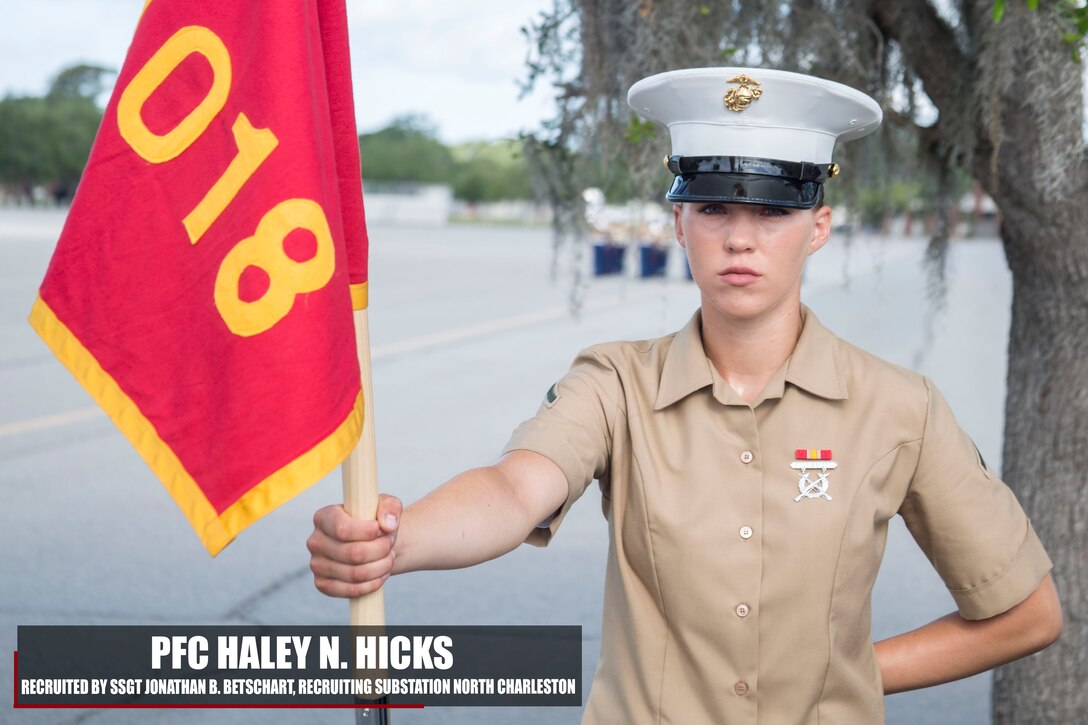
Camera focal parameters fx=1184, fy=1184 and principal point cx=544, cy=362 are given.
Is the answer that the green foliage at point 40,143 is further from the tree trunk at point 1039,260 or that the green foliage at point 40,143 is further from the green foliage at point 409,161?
the tree trunk at point 1039,260

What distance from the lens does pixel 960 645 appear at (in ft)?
6.77

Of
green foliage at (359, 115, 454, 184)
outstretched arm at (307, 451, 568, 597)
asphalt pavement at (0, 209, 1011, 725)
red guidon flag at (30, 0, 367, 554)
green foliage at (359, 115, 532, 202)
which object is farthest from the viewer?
green foliage at (359, 115, 454, 184)

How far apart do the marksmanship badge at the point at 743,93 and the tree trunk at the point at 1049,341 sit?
4.71 feet

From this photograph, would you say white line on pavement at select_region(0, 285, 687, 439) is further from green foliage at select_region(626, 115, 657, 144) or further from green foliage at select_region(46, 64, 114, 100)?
green foliage at select_region(46, 64, 114, 100)

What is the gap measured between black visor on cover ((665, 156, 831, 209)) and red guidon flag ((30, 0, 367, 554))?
22.3 inches

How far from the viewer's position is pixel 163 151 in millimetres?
1719

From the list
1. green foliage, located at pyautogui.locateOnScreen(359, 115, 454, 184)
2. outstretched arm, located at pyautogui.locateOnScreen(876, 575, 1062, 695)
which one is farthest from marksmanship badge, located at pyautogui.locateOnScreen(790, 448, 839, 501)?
green foliage, located at pyautogui.locateOnScreen(359, 115, 454, 184)

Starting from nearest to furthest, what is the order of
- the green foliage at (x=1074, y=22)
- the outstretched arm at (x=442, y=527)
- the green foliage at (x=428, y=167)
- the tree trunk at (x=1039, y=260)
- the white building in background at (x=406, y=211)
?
the outstretched arm at (x=442, y=527)
the green foliage at (x=1074, y=22)
the tree trunk at (x=1039, y=260)
the white building in background at (x=406, y=211)
the green foliage at (x=428, y=167)

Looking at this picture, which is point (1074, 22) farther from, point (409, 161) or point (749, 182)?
point (409, 161)

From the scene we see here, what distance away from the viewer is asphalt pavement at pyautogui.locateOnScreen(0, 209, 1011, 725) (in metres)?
4.53

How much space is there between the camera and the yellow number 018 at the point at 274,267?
1712 mm

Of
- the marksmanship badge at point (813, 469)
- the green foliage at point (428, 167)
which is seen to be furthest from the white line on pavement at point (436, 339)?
the green foliage at point (428, 167)

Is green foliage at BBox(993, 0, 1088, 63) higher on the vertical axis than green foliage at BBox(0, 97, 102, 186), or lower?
lower

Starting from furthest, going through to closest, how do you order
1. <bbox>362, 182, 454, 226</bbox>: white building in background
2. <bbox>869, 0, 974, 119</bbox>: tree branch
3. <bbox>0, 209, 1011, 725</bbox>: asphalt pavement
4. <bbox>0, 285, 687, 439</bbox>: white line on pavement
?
<bbox>362, 182, 454, 226</bbox>: white building in background < <bbox>0, 285, 687, 439</bbox>: white line on pavement < <bbox>0, 209, 1011, 725</bbox>: asphalt pavement < <bbox>869, 0, 974, 119</bbox>: tree branch
